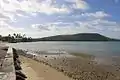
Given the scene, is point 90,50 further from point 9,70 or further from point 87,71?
point 9,70

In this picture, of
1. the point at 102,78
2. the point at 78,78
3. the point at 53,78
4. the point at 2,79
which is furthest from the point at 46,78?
the point at 2,79

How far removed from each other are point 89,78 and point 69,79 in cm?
240

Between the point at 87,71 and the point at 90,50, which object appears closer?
the point at 87,71

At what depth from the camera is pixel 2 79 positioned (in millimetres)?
8586

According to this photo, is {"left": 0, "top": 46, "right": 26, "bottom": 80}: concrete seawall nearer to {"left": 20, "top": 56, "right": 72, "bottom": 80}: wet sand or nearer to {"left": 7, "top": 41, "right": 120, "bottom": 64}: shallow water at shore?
{"left": 20, "top": 56, "right": 72, "bottom": 80}: wet sand

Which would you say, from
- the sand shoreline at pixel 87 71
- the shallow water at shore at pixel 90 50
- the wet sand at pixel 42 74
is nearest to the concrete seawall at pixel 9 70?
the wet sand at pixel 42 74

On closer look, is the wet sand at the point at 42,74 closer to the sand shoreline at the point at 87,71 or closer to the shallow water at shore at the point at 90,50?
the sand shoreline at the point at 87,71

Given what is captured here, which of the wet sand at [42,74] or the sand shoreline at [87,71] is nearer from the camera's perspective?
the wet sand at [42,74]

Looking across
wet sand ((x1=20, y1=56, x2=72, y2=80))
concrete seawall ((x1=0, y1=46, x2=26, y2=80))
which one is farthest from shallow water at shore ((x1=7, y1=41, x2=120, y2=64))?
concrete seawall ((x1=0, y1=46, x2=26, y2=80))

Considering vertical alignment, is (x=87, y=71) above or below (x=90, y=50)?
above

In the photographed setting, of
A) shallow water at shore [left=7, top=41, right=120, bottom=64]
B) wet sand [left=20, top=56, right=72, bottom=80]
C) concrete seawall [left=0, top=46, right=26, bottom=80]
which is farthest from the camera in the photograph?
shallow water at shore [left=7, top=41, right=120, bottom=64]

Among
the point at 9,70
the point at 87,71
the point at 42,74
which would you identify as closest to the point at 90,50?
the point at 87,71

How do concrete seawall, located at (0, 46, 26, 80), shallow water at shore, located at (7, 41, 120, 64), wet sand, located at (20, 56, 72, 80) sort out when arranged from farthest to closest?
shallow water at shore, located at (7, 41, 120, 64) → wet sand, located at (20, 56, 72, 80) → concrete seawall, located at (0, 46, 26, 80)

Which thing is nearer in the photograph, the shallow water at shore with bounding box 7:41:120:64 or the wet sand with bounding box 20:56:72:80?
the wet sand with bounding box 20:56:72:80
